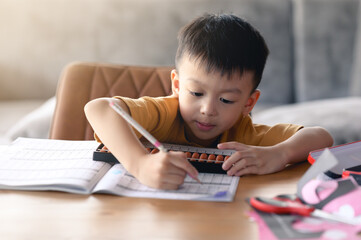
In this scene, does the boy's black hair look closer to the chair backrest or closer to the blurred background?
the chair backrest

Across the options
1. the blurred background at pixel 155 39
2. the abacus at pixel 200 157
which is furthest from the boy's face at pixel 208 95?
Result: the blurred background at pixel 155 39

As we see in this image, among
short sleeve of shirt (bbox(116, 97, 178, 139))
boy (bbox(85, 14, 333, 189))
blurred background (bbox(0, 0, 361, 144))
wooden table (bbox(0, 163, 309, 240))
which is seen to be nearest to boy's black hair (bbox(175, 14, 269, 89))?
boy (bbox(85, 14, 333, 189))

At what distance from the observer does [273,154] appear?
1.01 meters

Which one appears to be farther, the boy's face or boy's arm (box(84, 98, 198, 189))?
the boy's face

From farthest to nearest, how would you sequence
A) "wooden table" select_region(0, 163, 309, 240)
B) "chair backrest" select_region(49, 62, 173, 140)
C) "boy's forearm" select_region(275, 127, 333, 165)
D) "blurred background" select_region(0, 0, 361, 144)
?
"blurred background" select_region(0, 0, 361, 144), "chair backrest" select_region(49, 62, 173, 140), "boy's forearm" select_region(275, 127, 333, 165), "wooden table" select_region(0, 163, 309, 240)

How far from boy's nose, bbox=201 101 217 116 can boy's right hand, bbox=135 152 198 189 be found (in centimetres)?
27

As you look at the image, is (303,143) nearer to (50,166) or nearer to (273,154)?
(273,154)

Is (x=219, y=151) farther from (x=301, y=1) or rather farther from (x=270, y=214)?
(x=301, y=1)

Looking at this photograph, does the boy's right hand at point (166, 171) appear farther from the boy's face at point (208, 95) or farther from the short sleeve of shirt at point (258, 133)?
the short sleeve of shirt at point (258, 133)

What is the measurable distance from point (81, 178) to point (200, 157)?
25cm

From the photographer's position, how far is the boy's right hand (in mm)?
833

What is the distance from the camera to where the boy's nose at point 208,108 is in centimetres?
110

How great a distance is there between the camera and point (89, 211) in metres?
0.75

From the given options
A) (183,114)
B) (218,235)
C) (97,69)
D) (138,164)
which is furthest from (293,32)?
(218,235)
